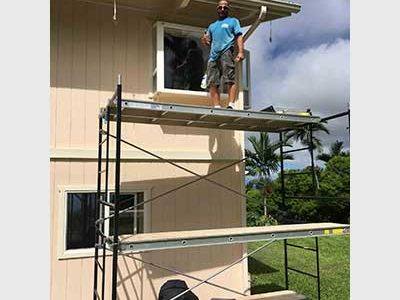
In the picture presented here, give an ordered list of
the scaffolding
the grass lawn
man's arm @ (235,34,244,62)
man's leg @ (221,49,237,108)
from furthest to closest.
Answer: the grass lawn
man's leg @ (221,49,237,108)
man's arm @ (235,34,244,62)
the scaffolding

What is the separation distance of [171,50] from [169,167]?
175 cm

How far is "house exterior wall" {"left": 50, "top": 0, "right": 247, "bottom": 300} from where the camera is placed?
4943mm

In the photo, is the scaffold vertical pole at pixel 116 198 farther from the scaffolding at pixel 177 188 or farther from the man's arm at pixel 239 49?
the man's arm at pixel 239 49

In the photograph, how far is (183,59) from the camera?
570cm

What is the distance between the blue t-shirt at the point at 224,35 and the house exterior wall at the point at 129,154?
1.08 m

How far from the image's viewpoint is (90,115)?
5.19 metres

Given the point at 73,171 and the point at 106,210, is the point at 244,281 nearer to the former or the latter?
the point at 106,210

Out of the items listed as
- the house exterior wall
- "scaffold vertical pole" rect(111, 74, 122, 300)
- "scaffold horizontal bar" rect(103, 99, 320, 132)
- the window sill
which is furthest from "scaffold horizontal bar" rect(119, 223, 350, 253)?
the window sill

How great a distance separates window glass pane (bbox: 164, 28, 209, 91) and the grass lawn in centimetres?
398

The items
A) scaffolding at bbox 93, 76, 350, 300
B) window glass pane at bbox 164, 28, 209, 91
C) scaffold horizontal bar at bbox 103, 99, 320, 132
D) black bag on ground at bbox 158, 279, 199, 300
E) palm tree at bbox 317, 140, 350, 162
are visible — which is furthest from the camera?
palm tree at bbox 317, 140, 350, 162

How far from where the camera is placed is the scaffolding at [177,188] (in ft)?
12.4

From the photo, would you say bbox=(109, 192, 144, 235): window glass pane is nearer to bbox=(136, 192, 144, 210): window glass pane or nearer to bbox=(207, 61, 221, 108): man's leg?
bbox=(136, 192, 144, 210): window glass pane

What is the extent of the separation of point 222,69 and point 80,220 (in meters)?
2.81

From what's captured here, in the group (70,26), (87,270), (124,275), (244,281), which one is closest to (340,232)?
(244,281)
